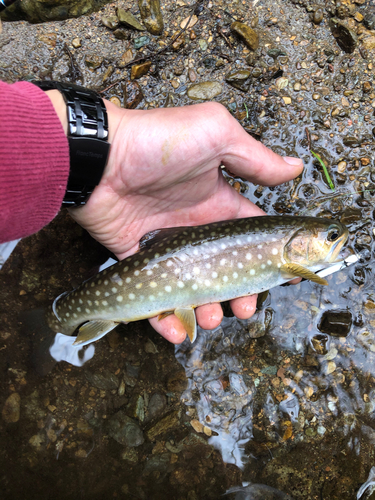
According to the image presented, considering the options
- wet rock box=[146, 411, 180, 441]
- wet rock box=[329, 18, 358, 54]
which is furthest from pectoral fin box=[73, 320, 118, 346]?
wet rock box=[329, 18, 358, 54]

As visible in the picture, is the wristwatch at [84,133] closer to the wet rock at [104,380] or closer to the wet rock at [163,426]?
the wet rock at [104,380]

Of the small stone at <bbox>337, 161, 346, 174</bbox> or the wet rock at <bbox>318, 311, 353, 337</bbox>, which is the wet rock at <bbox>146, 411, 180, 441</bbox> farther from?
the small stone at <bbox>337, 161, 346, 174</bbox>

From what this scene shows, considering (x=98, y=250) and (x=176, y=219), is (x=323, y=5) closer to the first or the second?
(x=176, y=219)

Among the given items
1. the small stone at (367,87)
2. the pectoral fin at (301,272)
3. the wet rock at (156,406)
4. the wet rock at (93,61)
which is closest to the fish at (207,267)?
the pectoral fin at (301,272)

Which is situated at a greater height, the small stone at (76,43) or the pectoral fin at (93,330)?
the small stone at (76,43)

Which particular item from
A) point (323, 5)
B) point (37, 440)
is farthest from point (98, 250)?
point (323, 5)

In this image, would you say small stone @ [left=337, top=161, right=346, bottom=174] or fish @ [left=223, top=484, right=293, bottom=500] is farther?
small stone @ [left=337, top=161, right=346, bottom=174]

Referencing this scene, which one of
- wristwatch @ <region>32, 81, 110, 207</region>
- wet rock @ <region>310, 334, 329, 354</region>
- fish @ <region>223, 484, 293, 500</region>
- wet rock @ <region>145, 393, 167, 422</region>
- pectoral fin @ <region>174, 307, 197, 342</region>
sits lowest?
fish @ <region>223, 484, 293, 500</region>
